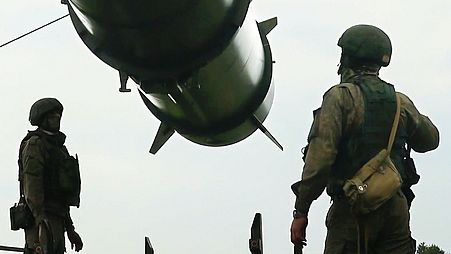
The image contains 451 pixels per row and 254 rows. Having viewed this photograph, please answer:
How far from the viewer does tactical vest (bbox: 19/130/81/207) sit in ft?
19.9

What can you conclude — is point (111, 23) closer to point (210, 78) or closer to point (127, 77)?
point (127, 77)

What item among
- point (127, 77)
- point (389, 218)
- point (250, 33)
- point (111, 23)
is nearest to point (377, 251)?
point (389, 218)

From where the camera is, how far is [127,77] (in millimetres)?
6492

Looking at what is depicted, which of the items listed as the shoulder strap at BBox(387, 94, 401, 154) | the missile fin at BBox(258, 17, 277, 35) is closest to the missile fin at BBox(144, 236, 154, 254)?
the shoulder strap at BBox(387, 94, 401, 154)

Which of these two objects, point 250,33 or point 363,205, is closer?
point 363,205

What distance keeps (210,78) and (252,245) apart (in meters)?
2.19

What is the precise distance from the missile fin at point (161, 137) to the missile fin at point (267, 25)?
1147 mm

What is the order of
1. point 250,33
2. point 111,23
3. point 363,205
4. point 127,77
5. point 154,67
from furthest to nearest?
point 250,33 → point 127,77 → point 154,67 → point 111,23 → point 363,205

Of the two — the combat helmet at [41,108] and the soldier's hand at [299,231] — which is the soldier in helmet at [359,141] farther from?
the combat helmet at [41,108]

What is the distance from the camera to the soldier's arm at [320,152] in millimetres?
4391

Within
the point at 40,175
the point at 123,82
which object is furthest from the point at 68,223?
the point at 123,82

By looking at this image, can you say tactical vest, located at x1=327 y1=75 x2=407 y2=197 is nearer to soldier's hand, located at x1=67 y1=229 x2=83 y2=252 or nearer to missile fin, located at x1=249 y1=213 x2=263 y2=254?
missile fin, located at x1=249 y1=213 x2=263 y2=254

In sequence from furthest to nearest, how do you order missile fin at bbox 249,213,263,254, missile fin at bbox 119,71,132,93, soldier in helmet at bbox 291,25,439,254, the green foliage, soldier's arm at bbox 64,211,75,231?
1. the green foliage
2. missile fin at bbox 119,71,132,93
3. soldier's arm at bbox 64,211,75,231
4. missile fin at bbox 249,213,263,254
5. soldier in helmet at bbox 291,25,439,254

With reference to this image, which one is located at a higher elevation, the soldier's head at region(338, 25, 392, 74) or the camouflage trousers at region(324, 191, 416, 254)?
the soldier's head at region(338, 25, 392, 74)
